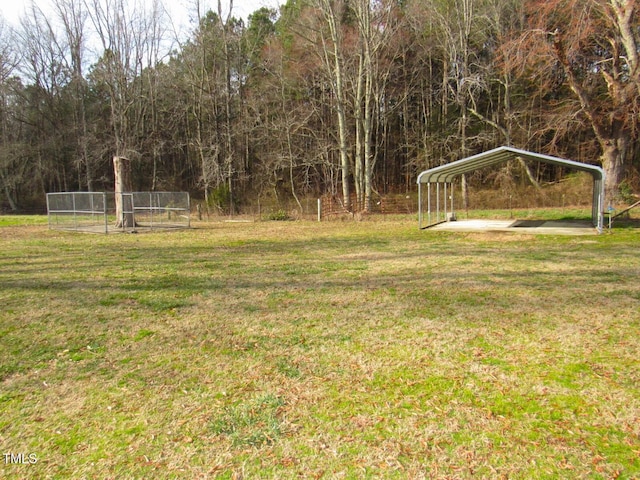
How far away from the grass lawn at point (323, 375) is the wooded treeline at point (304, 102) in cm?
1566

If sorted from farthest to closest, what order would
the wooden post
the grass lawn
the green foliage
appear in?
the green foliage
the wooden post
the grass lawn

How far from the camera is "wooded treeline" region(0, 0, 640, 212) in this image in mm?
24203

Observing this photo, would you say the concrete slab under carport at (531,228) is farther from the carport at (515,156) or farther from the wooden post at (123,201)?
the wooden post at (123,201)

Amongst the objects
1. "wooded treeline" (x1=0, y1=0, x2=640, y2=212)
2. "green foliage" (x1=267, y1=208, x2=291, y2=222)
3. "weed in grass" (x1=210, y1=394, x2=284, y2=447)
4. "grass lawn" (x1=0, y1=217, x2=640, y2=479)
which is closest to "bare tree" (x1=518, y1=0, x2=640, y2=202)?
"wooded treeline" (x1=0, y1=0, x2=640, y2=212)

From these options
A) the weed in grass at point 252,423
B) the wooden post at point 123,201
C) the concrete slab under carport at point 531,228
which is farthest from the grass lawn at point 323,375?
the wooden post at point 123,201

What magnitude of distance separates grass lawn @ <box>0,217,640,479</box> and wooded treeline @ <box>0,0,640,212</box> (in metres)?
15.7

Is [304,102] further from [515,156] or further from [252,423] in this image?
[252,423]

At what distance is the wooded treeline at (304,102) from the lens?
24.2 m

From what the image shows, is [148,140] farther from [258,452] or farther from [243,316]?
[258,452]

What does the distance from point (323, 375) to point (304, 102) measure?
3236cm

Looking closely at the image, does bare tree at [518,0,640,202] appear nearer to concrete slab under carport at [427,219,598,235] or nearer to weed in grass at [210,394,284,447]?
concrete slab under carport at [427,219,598,235]

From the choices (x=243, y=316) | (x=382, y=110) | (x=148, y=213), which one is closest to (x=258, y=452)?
(x=243, y=316)

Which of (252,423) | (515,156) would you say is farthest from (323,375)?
(515,156)

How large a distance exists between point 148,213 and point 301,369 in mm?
16675
